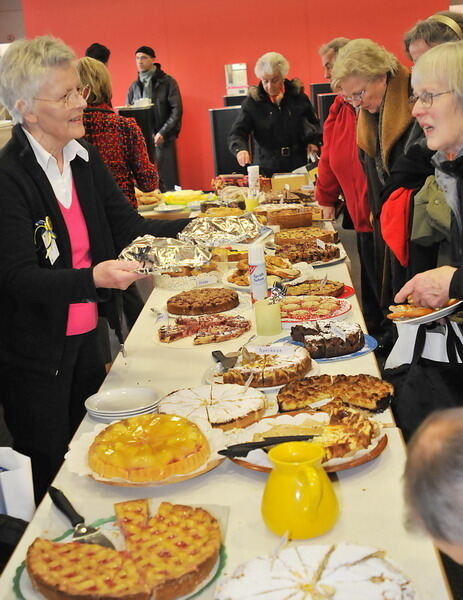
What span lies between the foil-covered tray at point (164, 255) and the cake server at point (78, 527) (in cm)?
79

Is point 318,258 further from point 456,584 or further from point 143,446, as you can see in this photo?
point 143,446

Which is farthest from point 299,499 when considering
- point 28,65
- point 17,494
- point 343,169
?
point 343,169

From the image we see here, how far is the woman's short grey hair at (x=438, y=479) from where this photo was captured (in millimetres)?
850

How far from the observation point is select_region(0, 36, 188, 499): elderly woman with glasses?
212 cm

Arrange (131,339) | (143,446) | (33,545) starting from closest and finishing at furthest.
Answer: (33,545) → (143,446) → (131,339)

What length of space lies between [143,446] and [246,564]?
0.45m

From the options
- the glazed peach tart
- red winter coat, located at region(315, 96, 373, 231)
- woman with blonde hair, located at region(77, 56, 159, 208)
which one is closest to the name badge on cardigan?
the glazed peach tart

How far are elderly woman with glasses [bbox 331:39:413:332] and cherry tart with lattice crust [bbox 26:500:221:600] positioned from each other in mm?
2579

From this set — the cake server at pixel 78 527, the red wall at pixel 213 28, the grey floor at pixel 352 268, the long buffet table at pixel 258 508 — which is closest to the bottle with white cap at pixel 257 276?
the long buffet table at pixel 258 508

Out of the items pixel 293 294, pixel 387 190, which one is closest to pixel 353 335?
pixel 293 294

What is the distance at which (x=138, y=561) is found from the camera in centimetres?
123

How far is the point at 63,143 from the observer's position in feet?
7.70

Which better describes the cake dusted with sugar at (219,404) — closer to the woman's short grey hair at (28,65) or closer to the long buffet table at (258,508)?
the long buffet table at (258,508)

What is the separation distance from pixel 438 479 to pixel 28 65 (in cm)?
180
